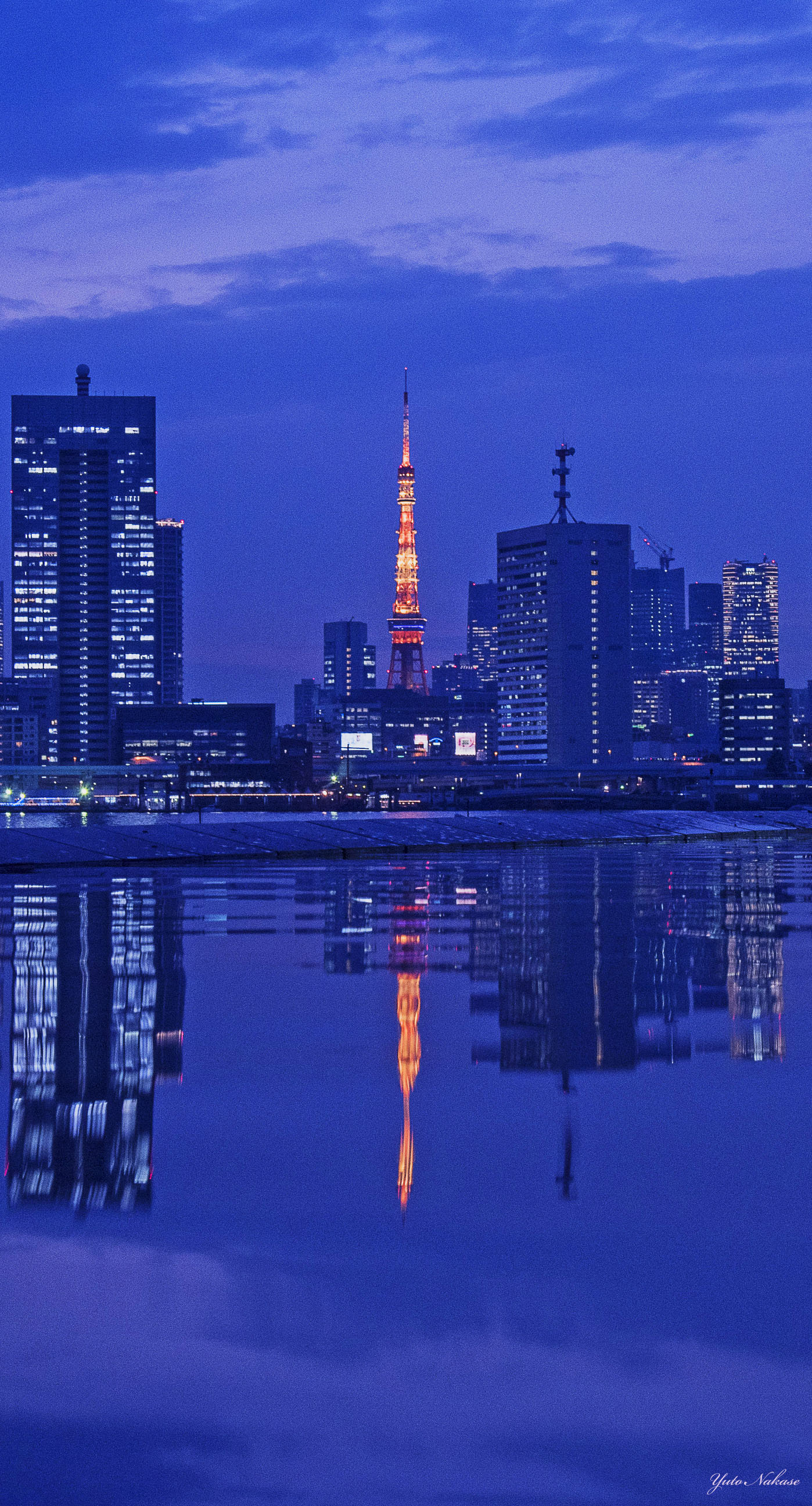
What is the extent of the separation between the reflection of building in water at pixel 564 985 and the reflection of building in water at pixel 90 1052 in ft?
12.0

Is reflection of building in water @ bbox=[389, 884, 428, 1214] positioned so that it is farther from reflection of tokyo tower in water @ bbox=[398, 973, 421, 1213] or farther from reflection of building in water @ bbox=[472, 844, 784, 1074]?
reflection of building in water @ bbox=[472, 844, 784, 1074]

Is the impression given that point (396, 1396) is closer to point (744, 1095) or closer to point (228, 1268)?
point (228, 1268)

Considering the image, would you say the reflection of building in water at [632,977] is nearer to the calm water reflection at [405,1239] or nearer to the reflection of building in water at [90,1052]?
the calm water reflection at [405,1239]

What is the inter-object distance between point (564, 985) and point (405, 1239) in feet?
40.0

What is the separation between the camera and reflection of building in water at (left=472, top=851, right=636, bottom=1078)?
16.0 m

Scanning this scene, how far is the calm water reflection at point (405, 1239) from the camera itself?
258 inches

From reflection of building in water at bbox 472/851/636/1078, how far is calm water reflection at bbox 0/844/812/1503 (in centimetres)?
10

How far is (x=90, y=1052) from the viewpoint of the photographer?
15.8m

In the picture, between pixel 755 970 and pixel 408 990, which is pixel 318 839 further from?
pixel 408 990

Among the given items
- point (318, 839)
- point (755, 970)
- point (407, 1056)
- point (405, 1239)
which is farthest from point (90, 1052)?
point (318, 839)
